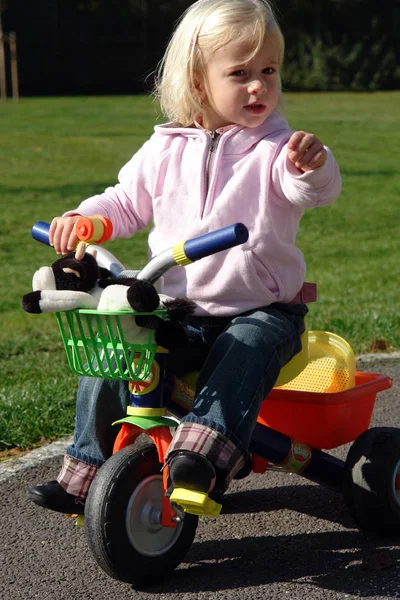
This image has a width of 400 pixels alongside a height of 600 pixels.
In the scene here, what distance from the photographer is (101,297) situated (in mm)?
2338

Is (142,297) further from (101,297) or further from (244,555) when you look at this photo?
(244,555)

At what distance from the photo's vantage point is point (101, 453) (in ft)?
9.01

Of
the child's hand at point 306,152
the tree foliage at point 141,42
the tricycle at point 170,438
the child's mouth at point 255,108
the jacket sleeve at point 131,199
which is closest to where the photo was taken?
the tricycle at point 170,438

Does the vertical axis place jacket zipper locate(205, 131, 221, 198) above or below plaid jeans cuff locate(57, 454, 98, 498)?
above

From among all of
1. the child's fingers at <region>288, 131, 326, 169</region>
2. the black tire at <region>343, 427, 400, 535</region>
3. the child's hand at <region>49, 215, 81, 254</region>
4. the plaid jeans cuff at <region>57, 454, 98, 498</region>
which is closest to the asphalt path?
the black tire at <region>343, 427, 400, 535</region>

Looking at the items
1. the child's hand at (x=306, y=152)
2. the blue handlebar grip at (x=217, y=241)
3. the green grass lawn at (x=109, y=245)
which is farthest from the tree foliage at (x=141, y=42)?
the blue handlebar grip at (x=217, y=241)

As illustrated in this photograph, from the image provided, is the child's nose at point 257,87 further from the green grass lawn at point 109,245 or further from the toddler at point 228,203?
the green grass lawn at point 109,245

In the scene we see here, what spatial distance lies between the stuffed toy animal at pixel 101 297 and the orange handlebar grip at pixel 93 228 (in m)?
0.07

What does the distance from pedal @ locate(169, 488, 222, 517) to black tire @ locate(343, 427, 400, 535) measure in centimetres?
59

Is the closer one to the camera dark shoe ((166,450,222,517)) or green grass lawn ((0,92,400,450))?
dark shoe ((166,450,222,517))

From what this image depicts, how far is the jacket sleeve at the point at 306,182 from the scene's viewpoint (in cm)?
256

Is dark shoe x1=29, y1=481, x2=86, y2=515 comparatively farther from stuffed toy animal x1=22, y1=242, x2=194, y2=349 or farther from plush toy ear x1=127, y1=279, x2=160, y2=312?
plush toy ear x1=127, y1=279, x2=160, y2=312

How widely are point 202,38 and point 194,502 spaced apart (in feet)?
4.28

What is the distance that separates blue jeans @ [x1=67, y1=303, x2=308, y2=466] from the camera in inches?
96.8
